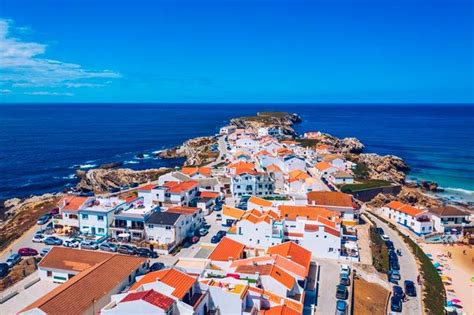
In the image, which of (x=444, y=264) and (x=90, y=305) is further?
(x=444, y=264)

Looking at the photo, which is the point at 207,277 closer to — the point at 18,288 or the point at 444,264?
the point at 18,288

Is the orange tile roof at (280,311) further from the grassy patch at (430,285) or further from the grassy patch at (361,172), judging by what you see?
the grassy patch at (361,172)

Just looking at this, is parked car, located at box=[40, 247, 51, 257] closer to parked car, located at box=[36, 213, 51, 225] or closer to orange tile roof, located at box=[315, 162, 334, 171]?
parked car, located at box=[36, 213, 51, 225]

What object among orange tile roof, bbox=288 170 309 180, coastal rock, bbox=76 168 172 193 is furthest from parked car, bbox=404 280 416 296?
coastal rock, bbox=76 168 172 193

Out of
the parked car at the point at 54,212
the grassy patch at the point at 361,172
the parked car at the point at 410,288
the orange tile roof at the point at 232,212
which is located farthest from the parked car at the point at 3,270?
the grassy patch at the point at 361,172

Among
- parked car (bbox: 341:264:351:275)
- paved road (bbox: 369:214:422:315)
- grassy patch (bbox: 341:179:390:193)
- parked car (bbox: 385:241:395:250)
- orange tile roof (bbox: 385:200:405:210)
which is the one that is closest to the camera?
paved road (bbox: 369:214:422:315)

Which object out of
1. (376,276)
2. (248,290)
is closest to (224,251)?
(248,290)
